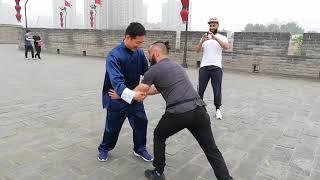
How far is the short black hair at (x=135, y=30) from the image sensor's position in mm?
3090

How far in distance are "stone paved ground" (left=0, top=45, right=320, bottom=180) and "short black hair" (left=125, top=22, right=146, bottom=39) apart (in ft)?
4.98

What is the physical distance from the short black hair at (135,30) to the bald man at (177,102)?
30 cm

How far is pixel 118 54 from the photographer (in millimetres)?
3199

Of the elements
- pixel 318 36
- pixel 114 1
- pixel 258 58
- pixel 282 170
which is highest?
pixel 114 1

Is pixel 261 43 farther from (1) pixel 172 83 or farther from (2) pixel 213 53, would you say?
(1) pixel 172 83

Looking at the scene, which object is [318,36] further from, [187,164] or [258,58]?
[187,164]

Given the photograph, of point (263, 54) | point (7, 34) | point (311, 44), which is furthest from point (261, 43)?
point (7, 34)

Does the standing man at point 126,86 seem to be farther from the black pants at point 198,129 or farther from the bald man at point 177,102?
the black pants at point 198,129

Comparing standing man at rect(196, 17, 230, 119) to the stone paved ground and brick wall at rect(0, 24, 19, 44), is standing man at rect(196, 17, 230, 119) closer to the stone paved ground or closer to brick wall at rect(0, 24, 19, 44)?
the stone paved ground

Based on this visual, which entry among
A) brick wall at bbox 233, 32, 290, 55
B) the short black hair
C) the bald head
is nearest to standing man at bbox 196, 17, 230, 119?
the short black hair

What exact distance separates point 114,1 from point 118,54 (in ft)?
173

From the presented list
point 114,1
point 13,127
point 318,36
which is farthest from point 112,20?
point 13,127

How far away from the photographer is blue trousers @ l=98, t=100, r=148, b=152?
3340mm

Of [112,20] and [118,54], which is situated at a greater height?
[112,20]
